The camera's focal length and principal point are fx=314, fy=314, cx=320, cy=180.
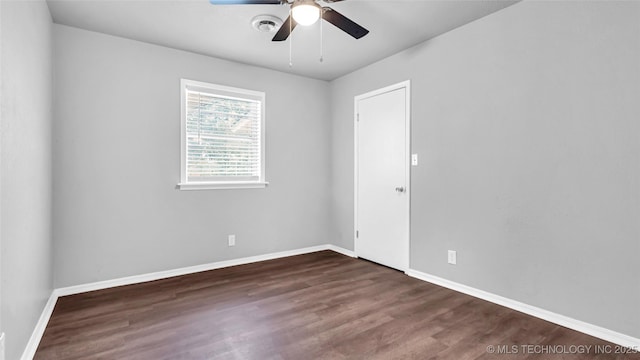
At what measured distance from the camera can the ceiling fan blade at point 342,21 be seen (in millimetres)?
2202

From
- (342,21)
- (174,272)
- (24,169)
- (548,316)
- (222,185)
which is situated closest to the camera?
(24,169)

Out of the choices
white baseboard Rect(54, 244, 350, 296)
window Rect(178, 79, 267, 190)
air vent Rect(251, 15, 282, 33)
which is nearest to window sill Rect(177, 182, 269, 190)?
window Rect(178, 79, 267, 190)

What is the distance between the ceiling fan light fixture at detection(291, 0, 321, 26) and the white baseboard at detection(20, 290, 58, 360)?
264 cm

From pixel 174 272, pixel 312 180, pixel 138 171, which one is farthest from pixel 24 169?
pixel 312 180

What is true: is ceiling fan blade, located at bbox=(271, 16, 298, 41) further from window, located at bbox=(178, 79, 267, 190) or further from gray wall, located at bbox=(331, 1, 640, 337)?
gray wall, located at bbox=(331, 1, 640, 337)

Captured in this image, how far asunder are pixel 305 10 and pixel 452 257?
8.32ft

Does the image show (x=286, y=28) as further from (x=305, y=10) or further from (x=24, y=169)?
(x=24, y=169)

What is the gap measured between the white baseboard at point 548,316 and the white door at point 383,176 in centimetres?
59

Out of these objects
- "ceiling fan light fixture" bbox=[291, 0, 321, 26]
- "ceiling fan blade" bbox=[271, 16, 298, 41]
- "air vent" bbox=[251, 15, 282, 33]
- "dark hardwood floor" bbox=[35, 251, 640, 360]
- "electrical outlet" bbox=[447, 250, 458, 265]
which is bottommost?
"dark hardwood floor" bbox=[35, 251, 640, 360]

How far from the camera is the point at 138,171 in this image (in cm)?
327

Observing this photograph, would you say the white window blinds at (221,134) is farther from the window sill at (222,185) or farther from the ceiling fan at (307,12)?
the ceiling fan at (307,12)

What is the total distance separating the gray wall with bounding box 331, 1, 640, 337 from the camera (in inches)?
82.0

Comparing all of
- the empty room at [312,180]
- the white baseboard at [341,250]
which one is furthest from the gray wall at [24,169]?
the white baseboard at [341,250]

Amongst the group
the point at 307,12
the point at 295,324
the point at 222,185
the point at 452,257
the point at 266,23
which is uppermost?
the point at 266,23
